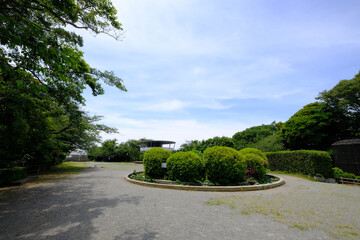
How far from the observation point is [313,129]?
2259cm

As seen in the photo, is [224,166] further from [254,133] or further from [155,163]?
[254,133]

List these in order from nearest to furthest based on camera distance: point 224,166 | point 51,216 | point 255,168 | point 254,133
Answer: point 51,216
point 224,166
point 255,168
point 254,133

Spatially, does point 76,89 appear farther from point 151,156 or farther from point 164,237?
point 164,237

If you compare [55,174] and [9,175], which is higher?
[9,175]

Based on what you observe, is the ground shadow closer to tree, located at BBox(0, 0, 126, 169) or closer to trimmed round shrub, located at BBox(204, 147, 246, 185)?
tree, located at BBox(0, 0, 126, 169)

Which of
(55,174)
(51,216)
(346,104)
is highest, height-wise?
(346,104)

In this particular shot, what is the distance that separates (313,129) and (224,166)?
2287 centimetres

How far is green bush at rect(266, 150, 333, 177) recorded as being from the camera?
10961 millimetres

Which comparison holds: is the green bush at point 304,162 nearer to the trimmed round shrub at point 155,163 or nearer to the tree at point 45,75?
the trimmed round shrub at point 155,163

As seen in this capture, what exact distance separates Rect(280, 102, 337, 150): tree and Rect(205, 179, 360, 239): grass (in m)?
21.6

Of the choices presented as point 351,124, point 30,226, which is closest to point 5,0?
point 30,226

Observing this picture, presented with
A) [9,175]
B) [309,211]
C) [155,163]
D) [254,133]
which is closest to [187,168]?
[155,163]

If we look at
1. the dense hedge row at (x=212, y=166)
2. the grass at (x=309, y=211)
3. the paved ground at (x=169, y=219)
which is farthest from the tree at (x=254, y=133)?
the paved ground at (x=169, y=219)

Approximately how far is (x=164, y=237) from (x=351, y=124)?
29411 mm
